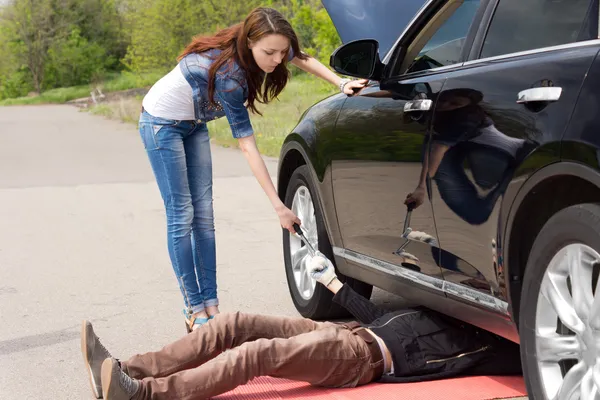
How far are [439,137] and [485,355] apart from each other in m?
1.02

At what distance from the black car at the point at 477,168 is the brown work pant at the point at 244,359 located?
445 millimetres

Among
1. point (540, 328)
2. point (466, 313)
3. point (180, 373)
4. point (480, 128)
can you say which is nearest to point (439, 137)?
point (480, 128)

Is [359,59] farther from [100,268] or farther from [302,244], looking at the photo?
[100,268]

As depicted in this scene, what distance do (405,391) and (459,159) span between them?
1.08 meters

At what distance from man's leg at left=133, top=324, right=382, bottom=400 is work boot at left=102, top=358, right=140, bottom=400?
0.05 metres

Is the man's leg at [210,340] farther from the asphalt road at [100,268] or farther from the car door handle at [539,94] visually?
the car door handle at [539,94]

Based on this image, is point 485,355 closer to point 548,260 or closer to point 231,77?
point 548,260

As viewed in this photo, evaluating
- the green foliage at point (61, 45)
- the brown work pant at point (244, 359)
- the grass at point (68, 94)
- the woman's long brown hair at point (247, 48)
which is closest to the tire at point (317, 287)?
the woman's long brown hair at point (247, 48)

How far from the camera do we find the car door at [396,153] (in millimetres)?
4254

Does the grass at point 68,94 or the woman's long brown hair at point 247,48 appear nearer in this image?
the woman's long brown hair at point 247,48

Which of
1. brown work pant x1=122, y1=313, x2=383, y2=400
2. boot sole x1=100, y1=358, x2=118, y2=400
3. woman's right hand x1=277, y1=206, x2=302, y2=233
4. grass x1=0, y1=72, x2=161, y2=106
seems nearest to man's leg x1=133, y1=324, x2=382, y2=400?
brown work pant x1=122, y1=313, x2=383, y2=400

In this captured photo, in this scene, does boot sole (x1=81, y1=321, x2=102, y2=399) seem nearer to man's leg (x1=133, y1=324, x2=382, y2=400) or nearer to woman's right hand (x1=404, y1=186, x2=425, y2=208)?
man's leg (x1=133, y1=324, x2=382, y2=400)

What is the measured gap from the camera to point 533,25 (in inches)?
153

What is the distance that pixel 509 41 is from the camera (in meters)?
3.96
